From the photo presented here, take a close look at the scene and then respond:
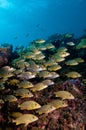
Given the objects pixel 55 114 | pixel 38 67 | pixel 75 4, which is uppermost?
pixel 75 4

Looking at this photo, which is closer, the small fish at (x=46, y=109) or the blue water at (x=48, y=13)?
the small fish at (x=46, y=109)

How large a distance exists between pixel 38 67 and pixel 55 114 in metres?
2.28

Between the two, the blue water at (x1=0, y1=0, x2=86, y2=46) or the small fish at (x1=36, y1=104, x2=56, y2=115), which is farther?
the blue water at (x1=0, y1=0, x2=86, y2=46)

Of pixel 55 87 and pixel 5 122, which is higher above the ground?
pixel 55 87

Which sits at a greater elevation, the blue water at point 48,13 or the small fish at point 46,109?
the blue water at point 48,13

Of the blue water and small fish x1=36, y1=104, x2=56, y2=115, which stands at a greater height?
the blue water

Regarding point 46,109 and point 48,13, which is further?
point 48,13

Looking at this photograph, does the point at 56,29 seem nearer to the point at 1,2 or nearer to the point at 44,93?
the point at 1,2

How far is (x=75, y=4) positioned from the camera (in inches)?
1911

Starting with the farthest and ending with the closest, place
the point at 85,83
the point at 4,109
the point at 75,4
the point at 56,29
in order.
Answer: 1. the point at 56,29
2. the point at 75,4
3. the point at 85,83
4. the point at 4,109

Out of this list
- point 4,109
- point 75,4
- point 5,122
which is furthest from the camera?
point 75,4

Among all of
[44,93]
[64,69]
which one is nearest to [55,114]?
[44,93]

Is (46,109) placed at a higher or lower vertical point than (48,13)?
lower

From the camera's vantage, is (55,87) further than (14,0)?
No
